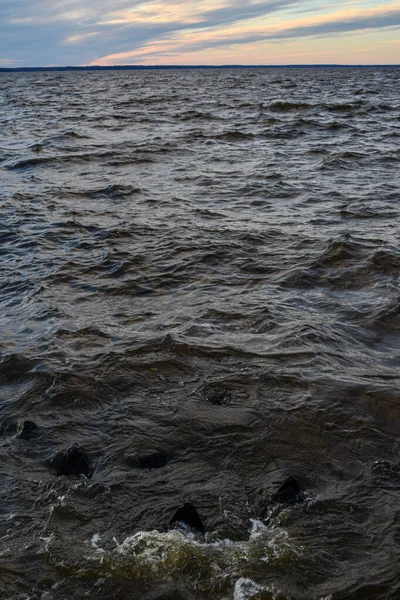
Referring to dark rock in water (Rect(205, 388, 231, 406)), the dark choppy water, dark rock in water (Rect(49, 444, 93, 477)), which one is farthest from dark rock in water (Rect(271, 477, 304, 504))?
dark rock in water (Rect(49, 444, 93, 477))

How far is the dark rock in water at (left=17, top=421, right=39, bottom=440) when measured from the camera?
4847 millimetres

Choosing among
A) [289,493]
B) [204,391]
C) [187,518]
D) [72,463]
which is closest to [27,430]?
[72,463]

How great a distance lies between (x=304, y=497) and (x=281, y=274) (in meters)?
4.72

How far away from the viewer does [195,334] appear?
6.60 m

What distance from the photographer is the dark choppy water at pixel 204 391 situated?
358 centimetres

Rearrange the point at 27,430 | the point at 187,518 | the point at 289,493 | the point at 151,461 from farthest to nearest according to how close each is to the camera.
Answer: the point at 27,430, the point at 151,461, the point at 289,493, the point at 187,518

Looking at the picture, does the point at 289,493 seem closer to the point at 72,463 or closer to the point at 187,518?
the point at 187,518

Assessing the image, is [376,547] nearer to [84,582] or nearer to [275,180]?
[84,582]

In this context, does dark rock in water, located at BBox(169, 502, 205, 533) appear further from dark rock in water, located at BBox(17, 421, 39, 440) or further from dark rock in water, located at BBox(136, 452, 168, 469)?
dark rock in water, located at BBox(17, 421, 39, 440)

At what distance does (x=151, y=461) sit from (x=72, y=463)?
618 mm

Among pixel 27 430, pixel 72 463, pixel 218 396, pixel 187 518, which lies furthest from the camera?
pixel 218 396

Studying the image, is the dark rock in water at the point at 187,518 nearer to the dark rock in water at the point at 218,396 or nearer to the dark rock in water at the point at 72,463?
the dark rock in water at the point at 72,463

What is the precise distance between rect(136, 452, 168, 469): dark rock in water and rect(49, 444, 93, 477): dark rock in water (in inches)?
15.4

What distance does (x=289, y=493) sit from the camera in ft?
13.5
